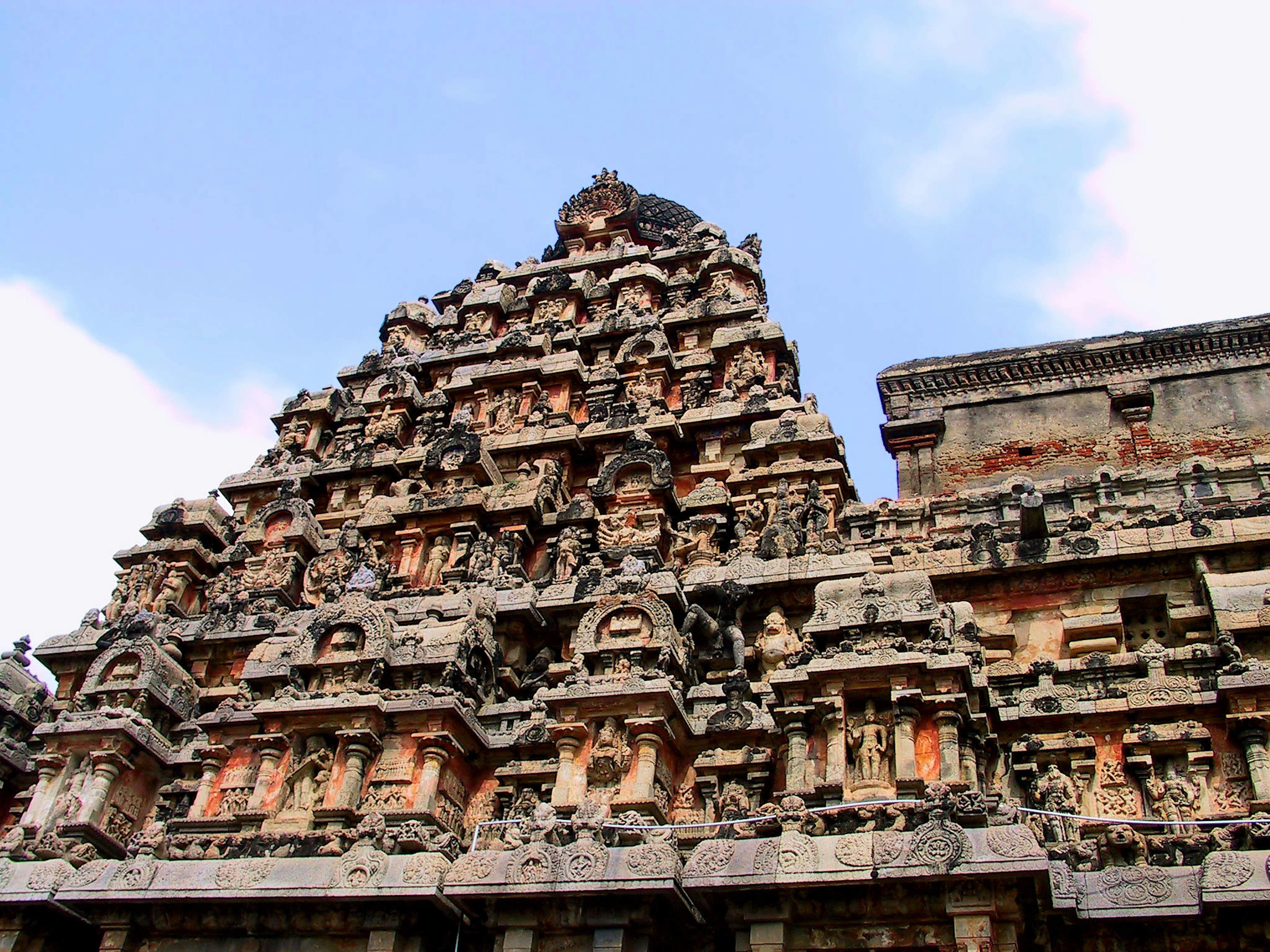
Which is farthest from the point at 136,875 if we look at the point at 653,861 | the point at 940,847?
the point at 940,847

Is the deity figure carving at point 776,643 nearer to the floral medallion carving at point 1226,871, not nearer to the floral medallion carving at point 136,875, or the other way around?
the floral medallion carving at point 1226,871

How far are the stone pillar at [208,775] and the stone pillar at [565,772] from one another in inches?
212

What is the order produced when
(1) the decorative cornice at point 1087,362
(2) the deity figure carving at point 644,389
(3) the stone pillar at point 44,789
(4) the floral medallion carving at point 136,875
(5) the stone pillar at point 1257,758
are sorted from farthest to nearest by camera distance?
(2) the deity figure carving at point 644,389, (1) the decorative cornice at point 1087,362, (3) the stone pillar at point 44,789, (4) the floral medallion carving at point 136,875, (5) the stone pillar at point 1257,758

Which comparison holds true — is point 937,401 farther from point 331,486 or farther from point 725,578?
point 331,486

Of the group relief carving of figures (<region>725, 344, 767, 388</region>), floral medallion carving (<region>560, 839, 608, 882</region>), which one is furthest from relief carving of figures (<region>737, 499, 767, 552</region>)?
floral medallion carving (<region>560, 839, 608, 882</region>)

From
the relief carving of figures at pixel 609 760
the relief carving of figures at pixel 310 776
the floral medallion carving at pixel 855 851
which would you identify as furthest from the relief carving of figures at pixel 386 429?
Result: the floral medallion carving at pixel 855 851

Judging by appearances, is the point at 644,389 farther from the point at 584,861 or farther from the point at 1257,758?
the point at 1257,758

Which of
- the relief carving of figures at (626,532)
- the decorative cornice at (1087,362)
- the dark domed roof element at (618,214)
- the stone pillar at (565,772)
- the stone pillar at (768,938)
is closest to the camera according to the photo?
the stone pillar at (768,938)

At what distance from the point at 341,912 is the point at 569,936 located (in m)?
2.91

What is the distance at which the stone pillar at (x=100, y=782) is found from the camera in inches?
704

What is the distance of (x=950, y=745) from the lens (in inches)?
527

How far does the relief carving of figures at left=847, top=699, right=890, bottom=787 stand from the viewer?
44.0 feet

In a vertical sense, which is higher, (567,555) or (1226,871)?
(567,555)

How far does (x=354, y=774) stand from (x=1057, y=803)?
348 inches
